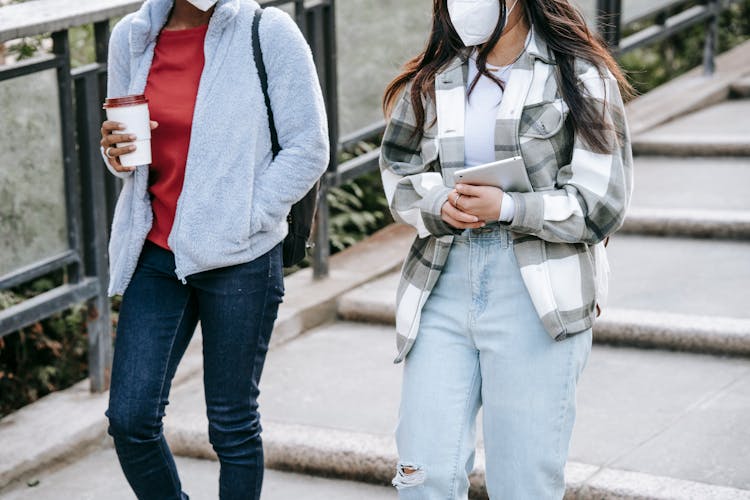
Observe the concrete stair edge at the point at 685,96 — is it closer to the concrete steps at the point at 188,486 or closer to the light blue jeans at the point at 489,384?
the concrete steps at the point at 188,486

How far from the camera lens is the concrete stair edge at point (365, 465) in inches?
148

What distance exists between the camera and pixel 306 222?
11.4 ft

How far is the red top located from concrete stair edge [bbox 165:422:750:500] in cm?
127

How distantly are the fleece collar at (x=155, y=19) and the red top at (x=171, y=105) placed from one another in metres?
0.04

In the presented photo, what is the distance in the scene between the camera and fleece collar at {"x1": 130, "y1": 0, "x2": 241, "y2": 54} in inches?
128

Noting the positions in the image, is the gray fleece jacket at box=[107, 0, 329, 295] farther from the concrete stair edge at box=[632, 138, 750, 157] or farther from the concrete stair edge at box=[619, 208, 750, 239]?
the concrete stair edge at box=[632, 138, 750, 157]

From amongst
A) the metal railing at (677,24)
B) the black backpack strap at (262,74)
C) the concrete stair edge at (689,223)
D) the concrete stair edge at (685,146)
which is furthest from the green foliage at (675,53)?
the black backpack strap at (262,74)

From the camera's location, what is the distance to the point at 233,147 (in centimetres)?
324

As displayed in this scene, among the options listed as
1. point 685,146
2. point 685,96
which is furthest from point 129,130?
point 685,96

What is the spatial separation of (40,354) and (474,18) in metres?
3.04

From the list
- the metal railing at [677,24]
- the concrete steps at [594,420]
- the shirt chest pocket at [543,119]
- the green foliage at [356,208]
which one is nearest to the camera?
the shirt chest pocket at [543,119]

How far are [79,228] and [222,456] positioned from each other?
1.63 meters

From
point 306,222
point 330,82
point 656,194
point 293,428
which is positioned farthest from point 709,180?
point 306,222

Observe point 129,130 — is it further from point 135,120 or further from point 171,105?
point 171,105
